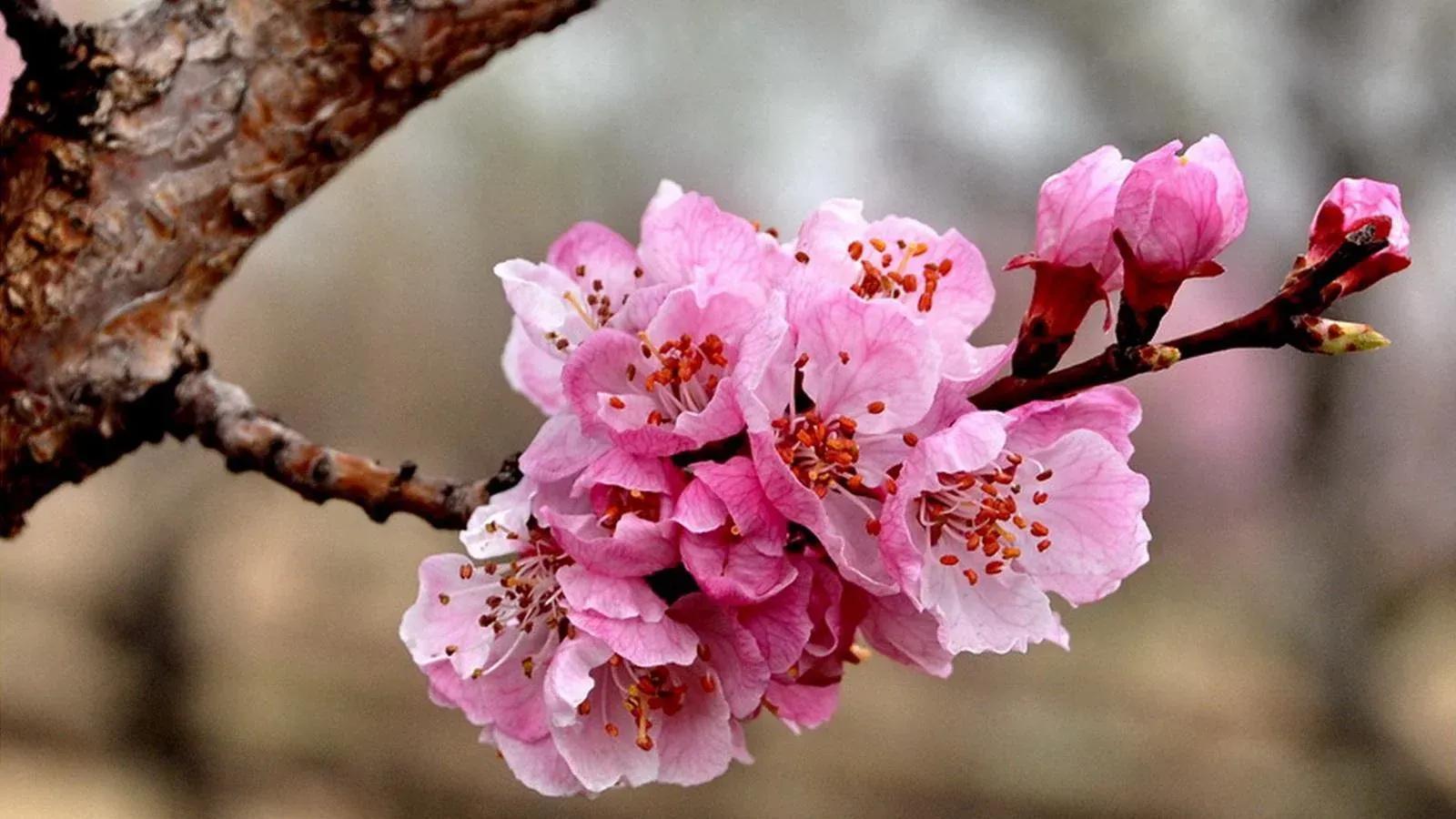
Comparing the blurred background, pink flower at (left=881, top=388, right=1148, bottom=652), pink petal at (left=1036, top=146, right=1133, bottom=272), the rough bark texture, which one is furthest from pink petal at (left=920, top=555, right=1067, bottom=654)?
the blurred background

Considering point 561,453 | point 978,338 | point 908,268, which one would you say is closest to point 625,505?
point 561,453

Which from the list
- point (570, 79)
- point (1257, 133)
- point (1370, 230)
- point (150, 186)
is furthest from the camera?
point (570, 79)

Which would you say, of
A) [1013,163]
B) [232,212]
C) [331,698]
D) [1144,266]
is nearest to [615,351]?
[1144,266]

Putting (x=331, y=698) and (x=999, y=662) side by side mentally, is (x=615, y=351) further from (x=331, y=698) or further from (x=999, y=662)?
(x=331, y=698)

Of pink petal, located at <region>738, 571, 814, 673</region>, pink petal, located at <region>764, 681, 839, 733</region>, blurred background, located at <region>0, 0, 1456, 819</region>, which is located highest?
pink petal, located at <region>738, 571, 814, 673</region>

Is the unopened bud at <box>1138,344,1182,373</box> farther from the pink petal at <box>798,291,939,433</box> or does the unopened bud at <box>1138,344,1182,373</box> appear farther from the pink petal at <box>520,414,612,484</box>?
the pink petal at <box>520,414,612,484</box>

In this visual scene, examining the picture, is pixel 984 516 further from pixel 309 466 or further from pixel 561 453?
pixel 309 466
